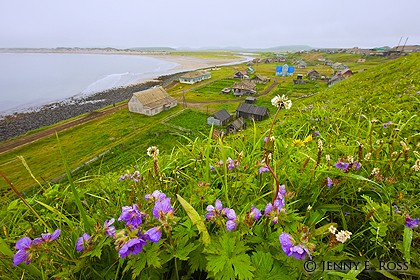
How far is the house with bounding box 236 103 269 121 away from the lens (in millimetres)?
40291

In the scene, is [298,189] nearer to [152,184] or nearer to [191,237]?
[191,237]

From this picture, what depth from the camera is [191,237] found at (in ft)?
5.34

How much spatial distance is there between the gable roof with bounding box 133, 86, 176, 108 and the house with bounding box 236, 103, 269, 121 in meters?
18.4

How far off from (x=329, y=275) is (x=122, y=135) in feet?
126

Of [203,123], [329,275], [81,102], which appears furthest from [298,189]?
[81,102]

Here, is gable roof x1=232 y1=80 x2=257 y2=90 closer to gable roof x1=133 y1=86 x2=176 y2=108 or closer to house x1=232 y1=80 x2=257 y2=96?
house x1=232 y1=80 x2=257 y2=96

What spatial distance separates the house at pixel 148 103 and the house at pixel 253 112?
17.8 metres

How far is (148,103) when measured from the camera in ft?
159

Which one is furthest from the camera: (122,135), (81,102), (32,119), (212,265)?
(81,102)

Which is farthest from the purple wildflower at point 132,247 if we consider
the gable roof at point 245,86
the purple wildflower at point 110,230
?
the gable roof at point 245,86

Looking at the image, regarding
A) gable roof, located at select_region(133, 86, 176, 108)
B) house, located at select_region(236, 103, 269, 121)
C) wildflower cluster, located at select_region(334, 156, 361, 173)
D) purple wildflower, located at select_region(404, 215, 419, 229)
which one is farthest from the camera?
gable roof, located at select_region(133, 86, 176, 108)

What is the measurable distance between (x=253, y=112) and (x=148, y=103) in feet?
75.5

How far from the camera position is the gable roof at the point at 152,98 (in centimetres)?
4831

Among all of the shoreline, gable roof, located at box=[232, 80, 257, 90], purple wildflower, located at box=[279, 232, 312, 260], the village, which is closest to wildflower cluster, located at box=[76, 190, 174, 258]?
purple wildflower, located at box=[279, 232, 312, 260]
